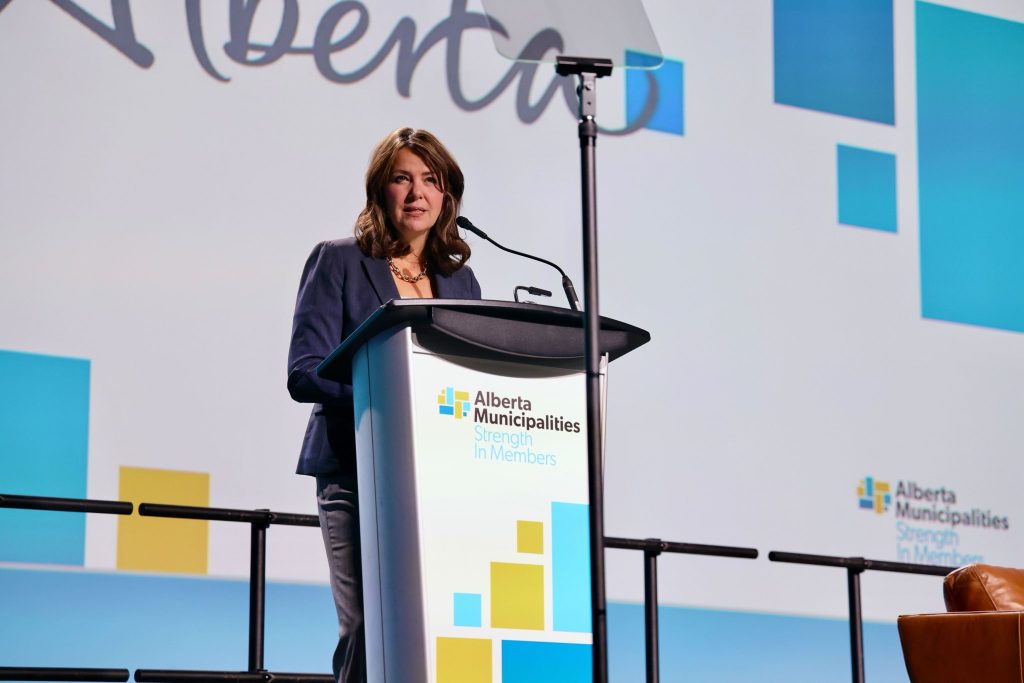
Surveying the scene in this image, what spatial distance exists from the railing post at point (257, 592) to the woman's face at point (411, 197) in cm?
111

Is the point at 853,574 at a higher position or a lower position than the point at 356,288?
lower

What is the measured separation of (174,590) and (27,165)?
41.2 inches

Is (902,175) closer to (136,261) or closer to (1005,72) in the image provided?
(1005,72)

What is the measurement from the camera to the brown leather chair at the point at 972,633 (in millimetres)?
3021

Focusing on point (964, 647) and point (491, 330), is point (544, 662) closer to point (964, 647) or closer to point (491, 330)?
point (491, 330)

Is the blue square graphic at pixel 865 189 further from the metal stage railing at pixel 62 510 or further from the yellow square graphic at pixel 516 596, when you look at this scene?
the yellow square graphic at pixel 516 596

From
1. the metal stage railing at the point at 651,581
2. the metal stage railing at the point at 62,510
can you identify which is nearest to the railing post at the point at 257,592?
the metal stage railing at the point at 62,510

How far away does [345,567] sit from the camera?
7.34ft

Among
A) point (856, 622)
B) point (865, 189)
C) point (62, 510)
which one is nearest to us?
point (62, 510)

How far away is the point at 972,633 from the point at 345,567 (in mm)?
1547

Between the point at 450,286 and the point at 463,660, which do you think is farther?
the point at 450,286

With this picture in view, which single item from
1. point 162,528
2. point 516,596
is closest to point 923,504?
point 162,528

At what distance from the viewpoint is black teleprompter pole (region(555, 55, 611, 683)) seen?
1.87 m

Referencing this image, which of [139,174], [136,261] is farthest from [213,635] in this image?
[139,174]
